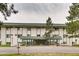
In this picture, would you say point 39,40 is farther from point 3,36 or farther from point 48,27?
point 3,36

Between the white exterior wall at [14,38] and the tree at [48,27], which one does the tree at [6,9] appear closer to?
the white exterior wall at [14,38]

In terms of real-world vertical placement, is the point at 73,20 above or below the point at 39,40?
above

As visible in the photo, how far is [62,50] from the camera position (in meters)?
3.10

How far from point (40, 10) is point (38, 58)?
60cm

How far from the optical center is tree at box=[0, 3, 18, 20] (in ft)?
10.3

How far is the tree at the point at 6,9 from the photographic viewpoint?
10.3 ft

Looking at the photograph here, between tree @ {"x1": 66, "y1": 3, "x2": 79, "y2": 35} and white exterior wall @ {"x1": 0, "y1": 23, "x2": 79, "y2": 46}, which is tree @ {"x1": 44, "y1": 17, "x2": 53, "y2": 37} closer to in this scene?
white exterior wall @ {"x1": 0, "y1": 23, "x2": 79, "y2": 46}

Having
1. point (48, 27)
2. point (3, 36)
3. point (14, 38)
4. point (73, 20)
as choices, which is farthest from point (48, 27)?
point (3, 36)

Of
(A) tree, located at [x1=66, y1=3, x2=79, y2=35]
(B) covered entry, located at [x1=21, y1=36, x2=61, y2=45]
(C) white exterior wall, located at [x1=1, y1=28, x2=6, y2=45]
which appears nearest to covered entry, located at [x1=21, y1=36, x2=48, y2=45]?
(B) covered entry, located at [x1=21, y1=36, x2=61, y2=45]

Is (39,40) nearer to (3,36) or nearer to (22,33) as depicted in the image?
(22,33)

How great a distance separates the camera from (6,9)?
3176 millimetres

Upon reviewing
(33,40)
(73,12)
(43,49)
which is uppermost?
(73,12)

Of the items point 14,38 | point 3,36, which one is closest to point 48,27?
point 14,38

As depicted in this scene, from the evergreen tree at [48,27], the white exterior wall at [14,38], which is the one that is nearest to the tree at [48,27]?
the evergreen tree at [48,27]
